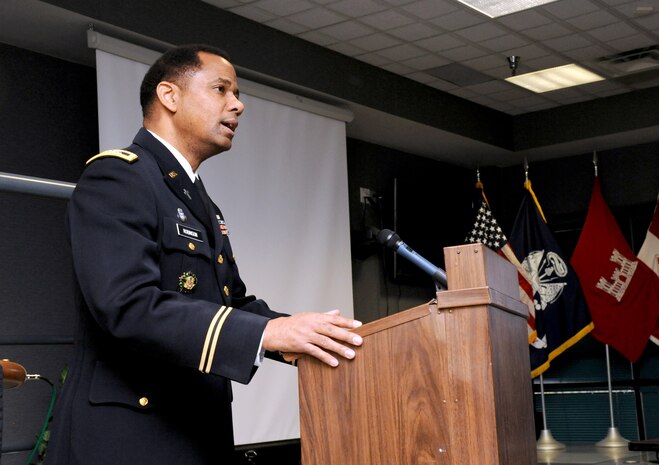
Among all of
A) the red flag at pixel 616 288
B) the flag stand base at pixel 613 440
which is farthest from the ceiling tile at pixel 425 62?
the flag stand base at pixel 613 440

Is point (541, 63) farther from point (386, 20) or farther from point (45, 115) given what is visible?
point (45, 115)

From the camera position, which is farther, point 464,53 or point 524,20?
point 464,53

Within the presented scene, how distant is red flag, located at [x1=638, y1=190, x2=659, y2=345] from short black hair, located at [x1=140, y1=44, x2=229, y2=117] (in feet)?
21.2

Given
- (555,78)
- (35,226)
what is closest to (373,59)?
(555,78)

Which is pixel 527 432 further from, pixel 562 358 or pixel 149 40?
pixel 562 358

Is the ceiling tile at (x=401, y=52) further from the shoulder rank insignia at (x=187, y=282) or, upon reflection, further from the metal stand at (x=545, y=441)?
the shoulder rank insignia at (x=187, y=282)

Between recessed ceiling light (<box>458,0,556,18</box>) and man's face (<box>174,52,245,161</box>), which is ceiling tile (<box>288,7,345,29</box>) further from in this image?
man's face (<box>174,52,245,161</box>)

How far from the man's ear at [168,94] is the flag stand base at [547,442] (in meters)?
6.37

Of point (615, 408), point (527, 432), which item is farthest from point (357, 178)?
point (527, 432)

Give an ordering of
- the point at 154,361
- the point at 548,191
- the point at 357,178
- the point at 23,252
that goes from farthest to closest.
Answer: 1. the point at 548,191
2. the point at 357,178
3. the point at 23,252
4. the point at 154,361

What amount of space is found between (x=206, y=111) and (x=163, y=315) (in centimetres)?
51

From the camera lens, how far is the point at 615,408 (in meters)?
7.96

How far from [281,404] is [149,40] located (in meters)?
2.32

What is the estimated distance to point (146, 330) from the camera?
1354 mm
